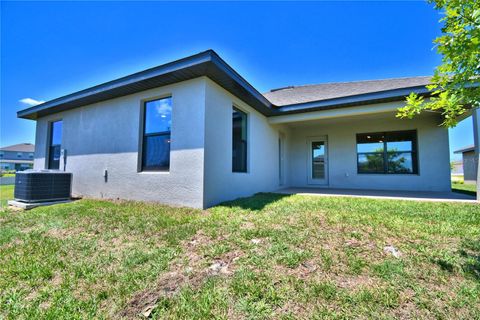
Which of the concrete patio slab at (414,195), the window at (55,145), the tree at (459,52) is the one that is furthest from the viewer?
the window at (55,145)

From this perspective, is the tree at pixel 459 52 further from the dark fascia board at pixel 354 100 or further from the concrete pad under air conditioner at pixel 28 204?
the concrete pad under air conditioner at pixel 28 204

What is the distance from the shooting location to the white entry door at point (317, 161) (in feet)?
30.1

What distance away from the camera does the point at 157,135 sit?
552 centimetres

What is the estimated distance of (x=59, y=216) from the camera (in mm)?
4363

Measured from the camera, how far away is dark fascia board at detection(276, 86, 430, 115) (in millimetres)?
5707

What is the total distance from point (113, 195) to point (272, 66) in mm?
8051

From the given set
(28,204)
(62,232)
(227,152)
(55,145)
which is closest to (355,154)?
(227,152)

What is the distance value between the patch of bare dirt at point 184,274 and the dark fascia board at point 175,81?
3.50 m

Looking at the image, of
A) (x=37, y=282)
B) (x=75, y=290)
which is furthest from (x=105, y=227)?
(x=75, y=290)

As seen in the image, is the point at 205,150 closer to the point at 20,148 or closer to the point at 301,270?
the point at 301,270

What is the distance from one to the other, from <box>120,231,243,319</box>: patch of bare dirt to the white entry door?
24.4 ft

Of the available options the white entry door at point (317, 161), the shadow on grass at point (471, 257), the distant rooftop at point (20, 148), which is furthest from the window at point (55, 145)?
the distant rooftop at point (20, 148)

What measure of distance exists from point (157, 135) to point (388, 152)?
8514 millimetres

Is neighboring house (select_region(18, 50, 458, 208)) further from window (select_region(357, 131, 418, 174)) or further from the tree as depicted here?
the tree
